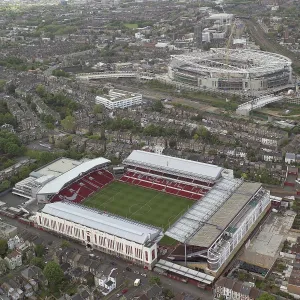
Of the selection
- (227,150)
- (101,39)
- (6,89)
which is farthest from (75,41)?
(227,150)

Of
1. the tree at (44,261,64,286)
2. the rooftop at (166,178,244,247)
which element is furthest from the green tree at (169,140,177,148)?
the tree at (44,261,64,286)

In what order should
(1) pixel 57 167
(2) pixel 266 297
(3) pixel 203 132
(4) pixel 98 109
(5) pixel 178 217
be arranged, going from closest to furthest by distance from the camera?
(2) pixel 266 297
(5) pixel 178 217
(1) pixel 57 167
(3) pixel 203 132
(4) pixel 98 109

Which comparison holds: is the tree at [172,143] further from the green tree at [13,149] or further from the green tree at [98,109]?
the green tree at [13,149]

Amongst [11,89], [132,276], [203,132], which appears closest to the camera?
[132,276]

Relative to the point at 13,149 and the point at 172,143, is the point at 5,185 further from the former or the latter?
the point at 172,143

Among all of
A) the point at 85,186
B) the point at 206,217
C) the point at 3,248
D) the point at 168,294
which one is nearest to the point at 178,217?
the point at 206,217

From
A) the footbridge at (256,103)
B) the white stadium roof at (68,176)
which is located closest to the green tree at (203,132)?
the footbridge at (256,103)

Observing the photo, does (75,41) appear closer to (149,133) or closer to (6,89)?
(6,89)
